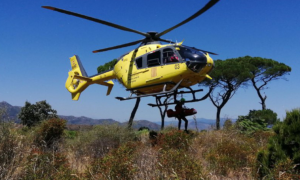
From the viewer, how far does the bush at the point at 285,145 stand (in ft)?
17.4

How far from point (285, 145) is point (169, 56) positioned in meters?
5.37

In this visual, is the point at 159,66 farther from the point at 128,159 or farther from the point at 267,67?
the point at 267,67

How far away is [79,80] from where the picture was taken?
15.9 m

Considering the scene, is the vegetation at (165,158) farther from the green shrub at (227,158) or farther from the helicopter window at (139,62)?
the helicopter window at (139,62)

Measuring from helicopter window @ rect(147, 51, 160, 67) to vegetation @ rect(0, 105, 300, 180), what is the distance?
3001 millimetres

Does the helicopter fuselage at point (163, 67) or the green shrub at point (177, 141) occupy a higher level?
the helicopter fuselage at point (163, 67)

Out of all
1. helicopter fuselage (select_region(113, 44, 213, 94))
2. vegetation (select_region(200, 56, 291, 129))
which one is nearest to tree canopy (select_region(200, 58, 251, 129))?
vegetation (select_region(200, 56, 291, 129))

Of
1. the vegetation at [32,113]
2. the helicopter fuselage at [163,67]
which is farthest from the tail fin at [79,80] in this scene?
the vegetation at [32,113]

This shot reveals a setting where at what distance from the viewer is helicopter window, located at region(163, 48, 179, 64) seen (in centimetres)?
947

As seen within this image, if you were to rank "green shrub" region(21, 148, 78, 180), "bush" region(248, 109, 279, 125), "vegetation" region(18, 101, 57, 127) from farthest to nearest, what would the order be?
"vegetation" region(18, 101, 57, 127) < "bush" region(248, 109, 279, 125) < "green shrub" region(21, 148, 78, 180)

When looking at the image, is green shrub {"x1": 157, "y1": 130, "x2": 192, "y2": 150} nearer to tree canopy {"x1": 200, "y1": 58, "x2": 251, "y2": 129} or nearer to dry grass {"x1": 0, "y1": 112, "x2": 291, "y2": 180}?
dry grass {"x1": 0, "y1": 112, "x2": 291, "y2": 180}

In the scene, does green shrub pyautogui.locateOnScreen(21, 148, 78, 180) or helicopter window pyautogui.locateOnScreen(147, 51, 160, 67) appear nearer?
green shrub pyautogui.locateOnScreen(21, 148, 78, 180)

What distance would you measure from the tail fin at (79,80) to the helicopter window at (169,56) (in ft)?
14.0

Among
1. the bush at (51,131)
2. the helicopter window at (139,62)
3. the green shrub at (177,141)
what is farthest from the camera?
the bush at (51,131)
